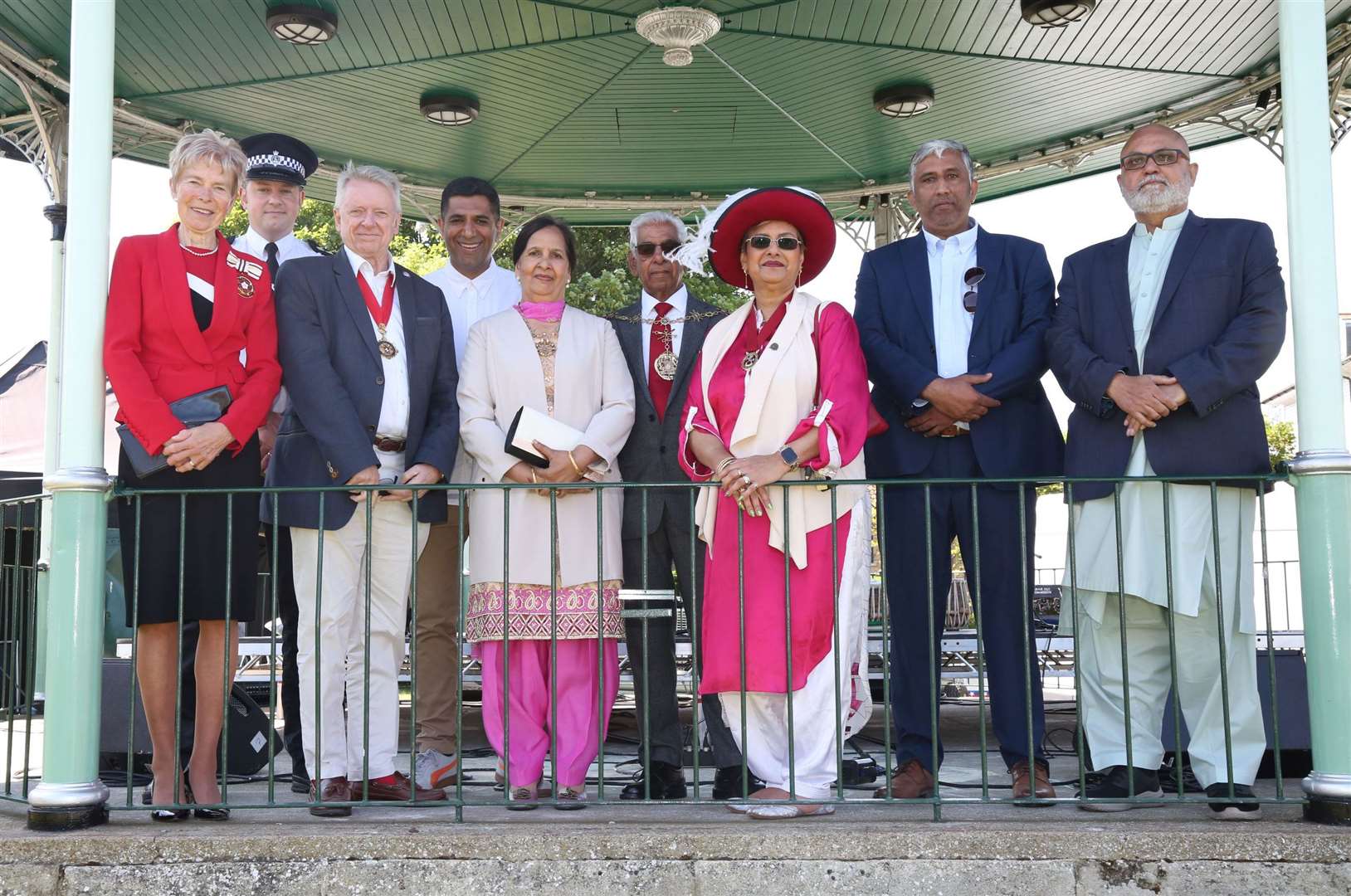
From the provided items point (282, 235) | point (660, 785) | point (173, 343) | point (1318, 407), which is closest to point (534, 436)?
point (173, 343)

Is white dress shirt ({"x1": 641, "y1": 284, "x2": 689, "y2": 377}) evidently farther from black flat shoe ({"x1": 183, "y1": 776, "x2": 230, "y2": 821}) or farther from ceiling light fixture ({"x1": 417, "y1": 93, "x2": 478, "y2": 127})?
ceiling light fixture ({"x1": 417, "y1": 93, "x2": 478, "y2": 127})

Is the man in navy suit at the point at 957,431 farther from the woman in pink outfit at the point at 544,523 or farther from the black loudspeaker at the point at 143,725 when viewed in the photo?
the black loudspeaker at the point at 143,725

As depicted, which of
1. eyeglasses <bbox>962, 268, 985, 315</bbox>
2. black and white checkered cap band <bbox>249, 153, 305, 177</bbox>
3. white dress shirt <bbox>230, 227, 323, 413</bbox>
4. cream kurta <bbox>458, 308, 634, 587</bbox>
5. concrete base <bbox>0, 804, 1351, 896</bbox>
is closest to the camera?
concrete base <bbox>0, 804, 1351, 896</bbox>

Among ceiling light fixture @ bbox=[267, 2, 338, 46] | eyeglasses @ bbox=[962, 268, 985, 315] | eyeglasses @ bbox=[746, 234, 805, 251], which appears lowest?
Answer: eyeglasses @ bbox=[962, 268, 985, 315]

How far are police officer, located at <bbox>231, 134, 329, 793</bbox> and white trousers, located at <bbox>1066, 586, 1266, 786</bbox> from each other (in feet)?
10.1

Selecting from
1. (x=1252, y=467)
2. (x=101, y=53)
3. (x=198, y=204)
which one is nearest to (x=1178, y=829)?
(x=1252, y=467)

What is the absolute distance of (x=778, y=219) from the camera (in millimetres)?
4719

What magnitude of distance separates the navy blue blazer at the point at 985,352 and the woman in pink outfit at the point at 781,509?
294mm

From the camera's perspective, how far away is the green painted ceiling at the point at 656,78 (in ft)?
23.5

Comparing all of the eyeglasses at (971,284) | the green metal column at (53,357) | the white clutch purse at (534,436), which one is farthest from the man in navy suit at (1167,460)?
the green metal column at (53,357)

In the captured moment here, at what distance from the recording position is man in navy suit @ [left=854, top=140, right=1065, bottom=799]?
4676 mm

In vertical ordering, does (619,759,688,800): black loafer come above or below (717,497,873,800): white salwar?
below

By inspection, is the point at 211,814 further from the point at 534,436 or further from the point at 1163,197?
the point at 1163,197

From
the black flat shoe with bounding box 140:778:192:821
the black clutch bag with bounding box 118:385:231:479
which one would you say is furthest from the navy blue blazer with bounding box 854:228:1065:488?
the black flat shoe with bounding box 140:778:192:821
